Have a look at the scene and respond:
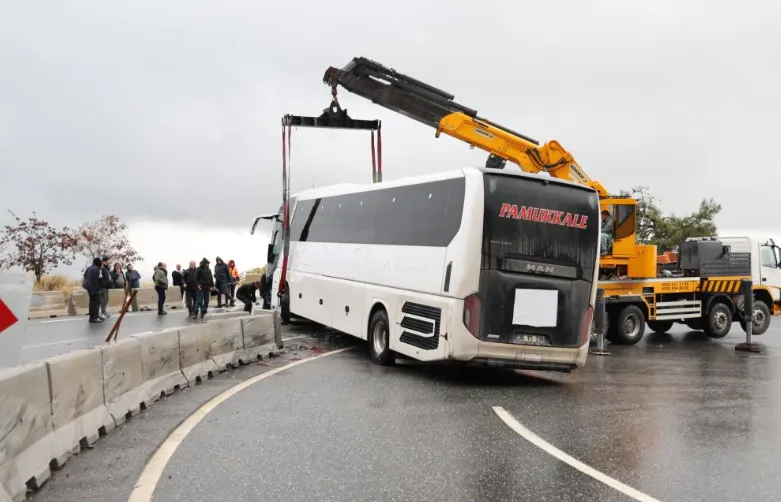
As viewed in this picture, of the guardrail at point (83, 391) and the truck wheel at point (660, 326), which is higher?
the guardrail at point (83, 391)

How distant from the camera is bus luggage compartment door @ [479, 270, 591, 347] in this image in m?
9.92

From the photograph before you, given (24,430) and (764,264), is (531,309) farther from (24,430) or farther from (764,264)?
(764,264)

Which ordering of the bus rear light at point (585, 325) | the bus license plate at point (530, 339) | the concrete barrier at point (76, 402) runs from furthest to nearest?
the bus rear light at point (585, 325) → the bus license plate at point (530, 339) → the concrete barrier at point (76, 402)

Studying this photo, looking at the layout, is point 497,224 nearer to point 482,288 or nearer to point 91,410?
point 482,288

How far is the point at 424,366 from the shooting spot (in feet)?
39.9

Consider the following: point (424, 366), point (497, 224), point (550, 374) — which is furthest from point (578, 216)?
point (424, 366)

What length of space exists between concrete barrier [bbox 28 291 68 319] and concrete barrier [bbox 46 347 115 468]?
18.6 metres

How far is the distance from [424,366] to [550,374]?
210cm

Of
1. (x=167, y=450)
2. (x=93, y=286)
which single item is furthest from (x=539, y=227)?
(x=93, y=286)

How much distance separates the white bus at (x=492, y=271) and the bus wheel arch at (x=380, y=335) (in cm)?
2

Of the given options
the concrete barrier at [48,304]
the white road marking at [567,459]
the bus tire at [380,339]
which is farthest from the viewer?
the concrete barrier at [48,304]

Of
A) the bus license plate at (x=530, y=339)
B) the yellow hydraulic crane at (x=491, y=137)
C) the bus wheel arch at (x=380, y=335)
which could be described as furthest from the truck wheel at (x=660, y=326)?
the bus license plate at (x=530, y=339)

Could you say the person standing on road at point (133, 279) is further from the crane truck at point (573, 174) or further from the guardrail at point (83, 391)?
the guardrail at point (83, 391)

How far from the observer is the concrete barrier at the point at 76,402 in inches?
222
